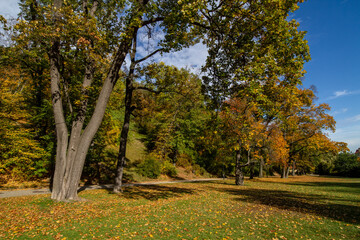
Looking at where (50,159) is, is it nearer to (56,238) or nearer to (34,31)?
(34,31)

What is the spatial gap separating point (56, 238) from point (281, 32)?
9.09 metres

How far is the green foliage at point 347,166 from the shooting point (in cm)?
4497

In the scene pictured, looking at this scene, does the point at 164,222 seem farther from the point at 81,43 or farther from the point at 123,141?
the point at 81,43

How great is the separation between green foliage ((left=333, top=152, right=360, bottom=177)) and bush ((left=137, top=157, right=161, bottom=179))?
167 ft

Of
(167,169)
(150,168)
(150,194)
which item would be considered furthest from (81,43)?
(167,169)

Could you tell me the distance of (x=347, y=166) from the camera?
46344mm

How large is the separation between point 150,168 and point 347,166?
171ft

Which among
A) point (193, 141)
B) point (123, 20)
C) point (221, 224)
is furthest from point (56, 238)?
point (193, 141)

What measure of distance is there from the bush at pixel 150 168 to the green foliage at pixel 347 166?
50.8 meters

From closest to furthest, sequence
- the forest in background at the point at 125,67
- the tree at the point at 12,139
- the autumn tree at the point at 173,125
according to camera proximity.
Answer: the forest in background at the point at 125,67 → the tree at the point at 12,139 → the autumn tree at the point at 173,125

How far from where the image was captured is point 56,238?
14.5 feet

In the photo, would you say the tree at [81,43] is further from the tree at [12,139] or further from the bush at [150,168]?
the bush at [150,168]

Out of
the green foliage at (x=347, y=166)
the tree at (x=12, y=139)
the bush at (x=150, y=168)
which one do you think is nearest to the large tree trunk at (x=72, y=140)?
the tree at (x=12, y=139)

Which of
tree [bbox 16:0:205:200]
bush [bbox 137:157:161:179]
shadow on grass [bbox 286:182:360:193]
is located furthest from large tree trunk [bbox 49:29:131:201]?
shadow on grass [bbox 286:182:360:193]
